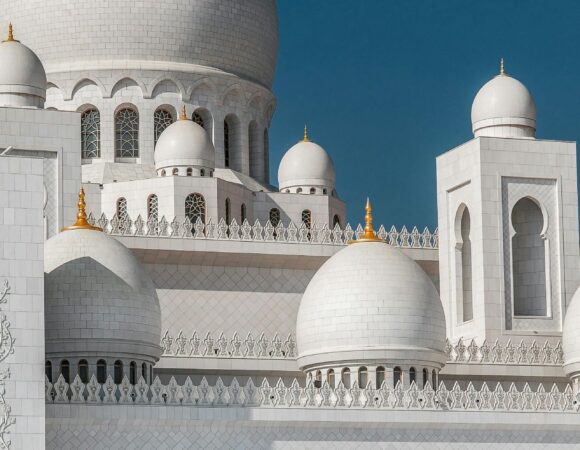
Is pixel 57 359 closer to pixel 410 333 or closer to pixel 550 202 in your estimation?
pixel 410 333

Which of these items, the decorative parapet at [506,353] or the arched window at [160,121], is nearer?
the decorative parapet at [506,353]

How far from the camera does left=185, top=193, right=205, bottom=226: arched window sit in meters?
38.2

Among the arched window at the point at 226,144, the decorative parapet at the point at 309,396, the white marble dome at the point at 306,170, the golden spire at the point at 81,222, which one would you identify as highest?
the arched window at the point at 226,144

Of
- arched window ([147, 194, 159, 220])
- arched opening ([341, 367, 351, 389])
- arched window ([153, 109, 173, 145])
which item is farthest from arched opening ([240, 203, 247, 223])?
arched opening ([341, 367, 351, 389])

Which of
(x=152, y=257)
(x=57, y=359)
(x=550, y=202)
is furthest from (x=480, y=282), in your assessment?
(x=57, y=359)

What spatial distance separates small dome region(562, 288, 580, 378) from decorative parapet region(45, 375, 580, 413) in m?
0.49

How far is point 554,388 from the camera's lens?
3428 cm

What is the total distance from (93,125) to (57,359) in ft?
33.6

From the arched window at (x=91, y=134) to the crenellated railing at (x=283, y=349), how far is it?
244 inches

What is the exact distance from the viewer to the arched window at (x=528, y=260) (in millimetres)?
37469

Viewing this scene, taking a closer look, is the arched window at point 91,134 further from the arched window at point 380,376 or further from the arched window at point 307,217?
the arched window at point 380,376

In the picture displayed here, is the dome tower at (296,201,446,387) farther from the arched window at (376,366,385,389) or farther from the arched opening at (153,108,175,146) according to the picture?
the arched opening at (153,108,175,146)

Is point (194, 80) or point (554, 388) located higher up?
point (194, 80)

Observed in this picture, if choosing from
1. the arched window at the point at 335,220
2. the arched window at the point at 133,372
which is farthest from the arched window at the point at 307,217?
the arched window at the point at 133,372
